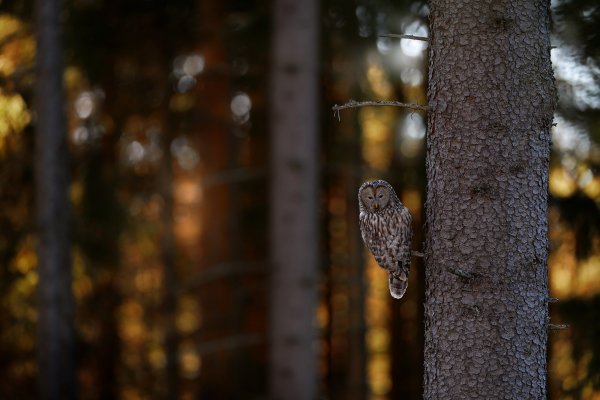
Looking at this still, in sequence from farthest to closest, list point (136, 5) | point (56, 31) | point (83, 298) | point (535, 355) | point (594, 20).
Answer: point (83, 298)
point (136, 5)
point (56, 31)
point (594, 20)
point (535, 355)

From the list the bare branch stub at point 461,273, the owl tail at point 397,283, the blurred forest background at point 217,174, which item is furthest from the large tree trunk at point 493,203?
the blurred forest background at point 217,174

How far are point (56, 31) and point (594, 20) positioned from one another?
535 centimetres

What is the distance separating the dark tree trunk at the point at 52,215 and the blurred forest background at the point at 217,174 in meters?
0.30

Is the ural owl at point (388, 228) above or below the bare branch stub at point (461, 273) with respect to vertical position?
above

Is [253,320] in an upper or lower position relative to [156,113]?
lower

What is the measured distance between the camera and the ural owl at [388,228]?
332 centimetres

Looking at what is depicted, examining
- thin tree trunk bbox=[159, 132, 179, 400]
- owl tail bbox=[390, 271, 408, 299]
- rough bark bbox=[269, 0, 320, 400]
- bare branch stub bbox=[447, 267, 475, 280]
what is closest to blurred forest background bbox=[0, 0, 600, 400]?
thin tree trunk bbox=[159, 132, 179, 400]

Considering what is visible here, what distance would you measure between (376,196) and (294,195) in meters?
3.79

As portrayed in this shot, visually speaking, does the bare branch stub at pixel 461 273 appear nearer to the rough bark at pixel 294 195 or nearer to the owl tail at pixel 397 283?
the owl tail at pixel 397 283

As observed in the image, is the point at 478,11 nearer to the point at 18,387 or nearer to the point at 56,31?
the point at 56,31

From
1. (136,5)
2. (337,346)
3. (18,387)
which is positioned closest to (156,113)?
(136,5)

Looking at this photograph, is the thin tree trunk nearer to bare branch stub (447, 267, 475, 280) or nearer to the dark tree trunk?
the dark tree trunk

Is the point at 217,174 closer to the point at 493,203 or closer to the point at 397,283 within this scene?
the point at 397,283

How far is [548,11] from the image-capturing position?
9.78ft
